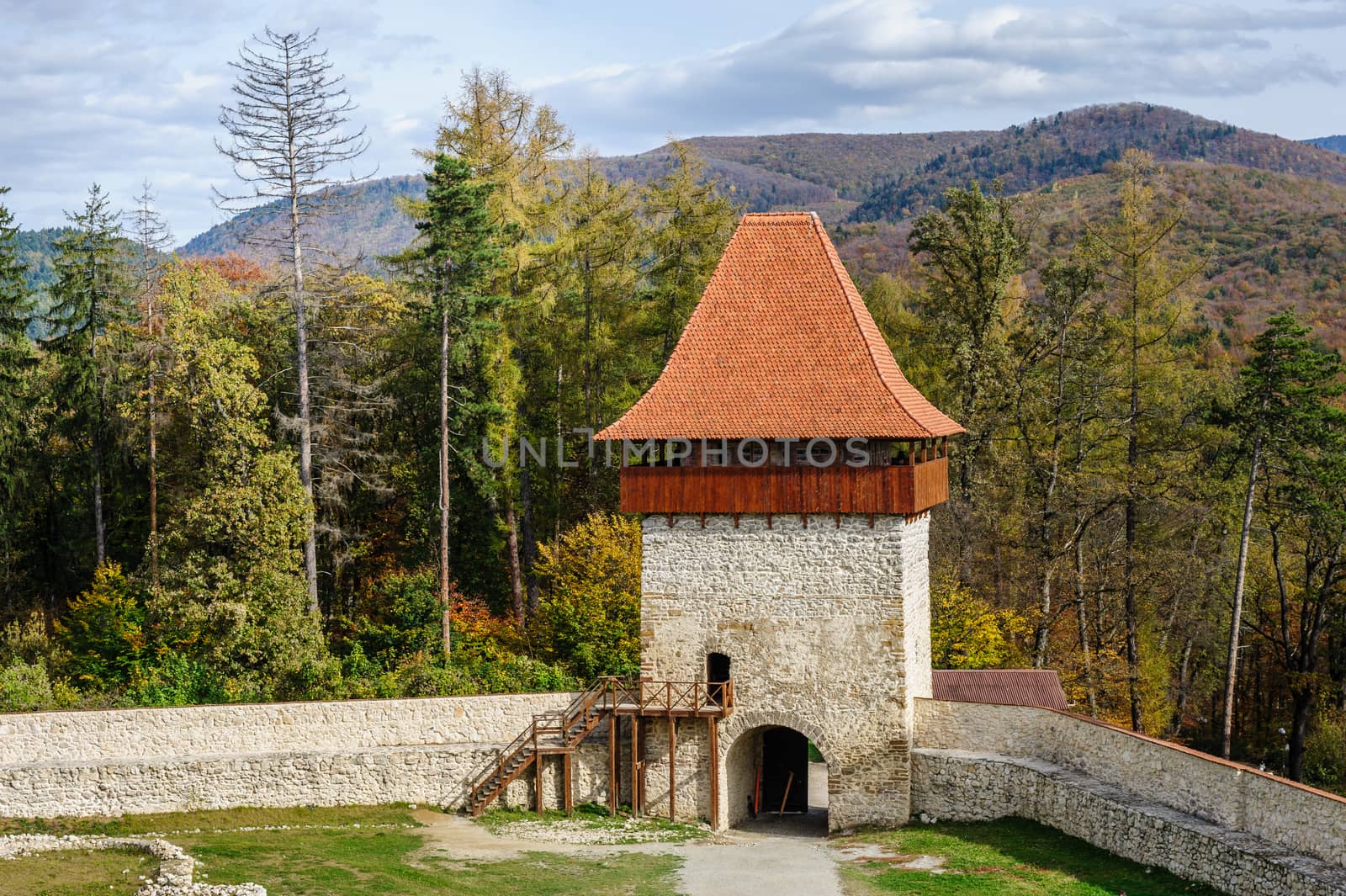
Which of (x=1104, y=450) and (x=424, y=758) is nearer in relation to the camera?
(x=424, y=758)

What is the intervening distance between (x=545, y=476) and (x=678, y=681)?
50.1 feet

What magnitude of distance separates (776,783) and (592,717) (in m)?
4.69

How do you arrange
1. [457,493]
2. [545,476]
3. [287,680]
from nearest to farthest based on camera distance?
[287,680] < [457,493] < [545,476]

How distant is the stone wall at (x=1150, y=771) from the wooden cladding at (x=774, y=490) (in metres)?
4.01

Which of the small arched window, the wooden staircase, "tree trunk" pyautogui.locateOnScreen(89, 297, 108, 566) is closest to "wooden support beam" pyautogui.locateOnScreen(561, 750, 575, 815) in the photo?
the wooden staircase

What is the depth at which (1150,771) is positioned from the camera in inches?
789

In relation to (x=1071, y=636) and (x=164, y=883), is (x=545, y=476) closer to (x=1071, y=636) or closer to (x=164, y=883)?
(x=1071, y=636)

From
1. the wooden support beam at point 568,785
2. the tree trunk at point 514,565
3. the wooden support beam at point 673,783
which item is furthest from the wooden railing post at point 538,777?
the tree trunk at point 514,565

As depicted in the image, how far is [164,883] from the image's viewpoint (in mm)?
17281

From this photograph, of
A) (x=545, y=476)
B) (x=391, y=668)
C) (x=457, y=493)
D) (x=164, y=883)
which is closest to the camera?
(x=164, y=883)

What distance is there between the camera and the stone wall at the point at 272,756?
75.8 feet

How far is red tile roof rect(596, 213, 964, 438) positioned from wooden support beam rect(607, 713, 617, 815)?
545cm

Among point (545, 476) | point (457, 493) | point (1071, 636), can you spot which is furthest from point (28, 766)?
point (1071, 636)

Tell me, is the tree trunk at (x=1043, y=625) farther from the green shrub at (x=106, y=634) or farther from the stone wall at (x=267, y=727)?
the green shrub at (x=106, y=634)
